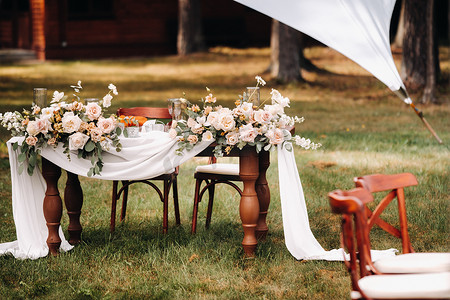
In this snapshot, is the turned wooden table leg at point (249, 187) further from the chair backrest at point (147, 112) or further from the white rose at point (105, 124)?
the chair backrest at point (147, 112)

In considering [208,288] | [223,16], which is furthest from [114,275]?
[223,16]

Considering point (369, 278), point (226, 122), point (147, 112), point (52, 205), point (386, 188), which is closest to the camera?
point (369, 278)

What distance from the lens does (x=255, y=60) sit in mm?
17797

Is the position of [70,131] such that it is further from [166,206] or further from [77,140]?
[166,206]

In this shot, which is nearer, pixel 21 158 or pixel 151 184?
pixel 21 158

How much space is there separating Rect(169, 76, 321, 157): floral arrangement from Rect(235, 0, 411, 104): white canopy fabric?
551mm

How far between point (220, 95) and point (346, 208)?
10.5m

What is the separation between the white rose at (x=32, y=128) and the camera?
4324mm

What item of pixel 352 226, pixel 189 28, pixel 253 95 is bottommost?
pixel 352 226

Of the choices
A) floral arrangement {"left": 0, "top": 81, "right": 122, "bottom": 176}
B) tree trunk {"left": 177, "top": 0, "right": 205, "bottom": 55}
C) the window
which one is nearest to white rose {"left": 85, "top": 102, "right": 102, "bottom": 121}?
floral arrangement {"left": 0, "top": 81, "right": 122, "bottom": 176}

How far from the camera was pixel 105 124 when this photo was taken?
437cm

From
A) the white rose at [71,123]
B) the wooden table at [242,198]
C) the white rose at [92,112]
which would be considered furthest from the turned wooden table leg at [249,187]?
the white rose at [71,123]

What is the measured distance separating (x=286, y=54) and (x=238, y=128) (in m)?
9.57

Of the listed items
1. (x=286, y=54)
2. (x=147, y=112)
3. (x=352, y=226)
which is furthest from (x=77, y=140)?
(x=286, y=54)
